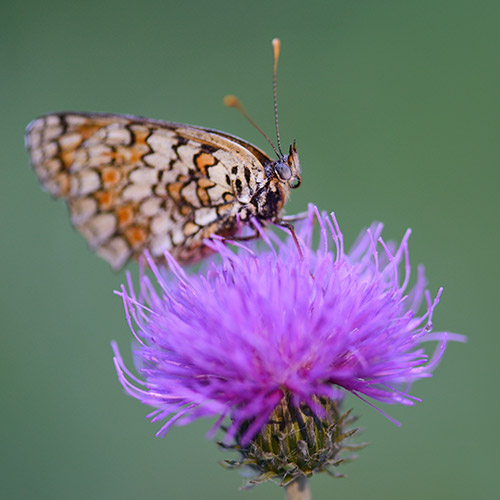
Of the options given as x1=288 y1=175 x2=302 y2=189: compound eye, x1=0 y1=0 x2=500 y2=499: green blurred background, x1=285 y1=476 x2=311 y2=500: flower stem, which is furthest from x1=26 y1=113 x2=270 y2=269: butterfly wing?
x1=0 y1=0 x2=500 y2=499: green blurred background

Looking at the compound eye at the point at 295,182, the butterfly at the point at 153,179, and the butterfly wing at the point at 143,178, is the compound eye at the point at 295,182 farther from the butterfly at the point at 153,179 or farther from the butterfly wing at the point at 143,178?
the butterfly wing at the point at 143,178

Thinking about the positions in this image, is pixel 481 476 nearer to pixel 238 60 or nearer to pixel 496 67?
pixel 496 67

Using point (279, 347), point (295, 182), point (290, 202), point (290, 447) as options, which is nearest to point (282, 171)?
point (295, 182)

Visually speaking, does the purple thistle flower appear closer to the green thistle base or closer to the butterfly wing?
the green thistle base

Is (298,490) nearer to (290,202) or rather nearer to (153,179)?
(153,179)

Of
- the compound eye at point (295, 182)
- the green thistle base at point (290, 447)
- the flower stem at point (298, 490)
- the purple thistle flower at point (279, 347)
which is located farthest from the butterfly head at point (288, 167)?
the flower stem at point (298, 490)

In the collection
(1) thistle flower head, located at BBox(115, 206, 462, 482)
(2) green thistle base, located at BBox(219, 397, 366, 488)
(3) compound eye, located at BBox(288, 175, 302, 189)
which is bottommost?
(2) green thistle base, located at BBox(219, 397, 366, 488)
